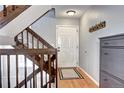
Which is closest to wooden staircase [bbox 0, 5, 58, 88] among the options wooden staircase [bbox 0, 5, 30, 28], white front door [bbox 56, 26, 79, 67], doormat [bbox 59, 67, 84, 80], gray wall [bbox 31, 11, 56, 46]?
wooden staircase [bbox 0, 5, 30, 28]

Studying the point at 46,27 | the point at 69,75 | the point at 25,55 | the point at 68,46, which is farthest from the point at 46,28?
the point at 25,55

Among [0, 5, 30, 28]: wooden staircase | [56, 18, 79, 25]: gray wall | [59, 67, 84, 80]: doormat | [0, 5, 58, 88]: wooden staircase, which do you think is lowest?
[59, 67, 84, 80]: doormat

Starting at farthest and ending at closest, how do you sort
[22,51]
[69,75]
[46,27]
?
[46,27] < [69,75] < [22,51]

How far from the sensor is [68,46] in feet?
20.9

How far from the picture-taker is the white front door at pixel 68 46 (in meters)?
6.35

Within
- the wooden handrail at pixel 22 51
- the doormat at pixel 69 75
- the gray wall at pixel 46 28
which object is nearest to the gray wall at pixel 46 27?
the gray wall at pixel 46 28

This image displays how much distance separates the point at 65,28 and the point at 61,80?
2754 millimetres

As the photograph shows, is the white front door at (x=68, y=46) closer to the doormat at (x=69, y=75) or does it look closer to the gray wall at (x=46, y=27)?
the gray wall at (x=46, y=27)

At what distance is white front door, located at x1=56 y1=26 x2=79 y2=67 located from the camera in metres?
6.35

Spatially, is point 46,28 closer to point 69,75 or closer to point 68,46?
point 68,46

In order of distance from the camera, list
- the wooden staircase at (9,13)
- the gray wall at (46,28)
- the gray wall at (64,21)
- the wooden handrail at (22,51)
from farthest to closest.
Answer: the gray wall at (64,21) < the gray wall at (46,28) < the wooden staircase at (9,13) < the wooden handrail at (22,51)

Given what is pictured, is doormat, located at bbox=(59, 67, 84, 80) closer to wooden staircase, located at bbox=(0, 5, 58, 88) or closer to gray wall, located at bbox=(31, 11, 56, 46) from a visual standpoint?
gray wall, located at bbox=(31, 11, 56, 46)

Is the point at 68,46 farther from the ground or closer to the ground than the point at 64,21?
closer to the ground

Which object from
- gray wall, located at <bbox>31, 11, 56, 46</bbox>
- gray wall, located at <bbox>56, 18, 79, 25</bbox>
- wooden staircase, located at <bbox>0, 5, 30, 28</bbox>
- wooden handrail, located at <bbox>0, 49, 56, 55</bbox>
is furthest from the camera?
gray wall, located at <bbox>56, 18, 79, 25</bbox>
